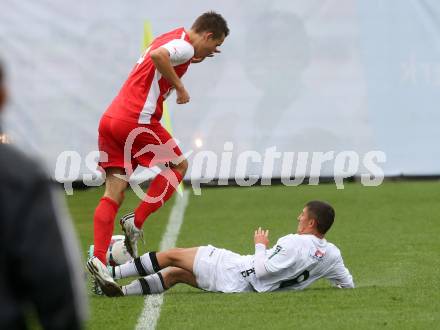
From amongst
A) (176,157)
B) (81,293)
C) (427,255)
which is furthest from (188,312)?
(81,293)

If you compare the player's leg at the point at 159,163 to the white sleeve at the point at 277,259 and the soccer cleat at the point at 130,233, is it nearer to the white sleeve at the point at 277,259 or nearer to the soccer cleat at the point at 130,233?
the soccer cleat at the point at 130,233

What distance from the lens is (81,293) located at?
2.64 m

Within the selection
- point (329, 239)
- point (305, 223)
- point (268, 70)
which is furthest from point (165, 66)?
point (268, 70)

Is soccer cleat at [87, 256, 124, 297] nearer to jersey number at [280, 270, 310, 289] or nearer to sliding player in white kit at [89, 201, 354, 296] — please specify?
sliding player in white kit at [89, 201, 354, 296]

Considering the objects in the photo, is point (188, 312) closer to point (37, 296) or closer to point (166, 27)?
point (37, 296)

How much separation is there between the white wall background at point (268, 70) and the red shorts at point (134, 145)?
Answer: 7.24 meters

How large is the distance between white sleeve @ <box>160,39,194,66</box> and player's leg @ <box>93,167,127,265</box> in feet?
2.63

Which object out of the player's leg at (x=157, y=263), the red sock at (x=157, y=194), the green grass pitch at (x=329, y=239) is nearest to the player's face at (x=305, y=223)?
the green grass pitch at (x=329, y=239)

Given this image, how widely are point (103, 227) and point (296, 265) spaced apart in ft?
4.14

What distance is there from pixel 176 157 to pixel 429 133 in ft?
26.6

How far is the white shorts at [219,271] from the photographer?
691 centimetres

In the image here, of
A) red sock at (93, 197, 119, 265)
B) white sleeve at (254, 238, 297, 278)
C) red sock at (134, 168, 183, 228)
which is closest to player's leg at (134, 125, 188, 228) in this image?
red sock at (134, 168, 183, 228)

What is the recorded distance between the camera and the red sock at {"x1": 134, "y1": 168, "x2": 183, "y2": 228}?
7477mm

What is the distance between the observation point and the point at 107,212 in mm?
7238
